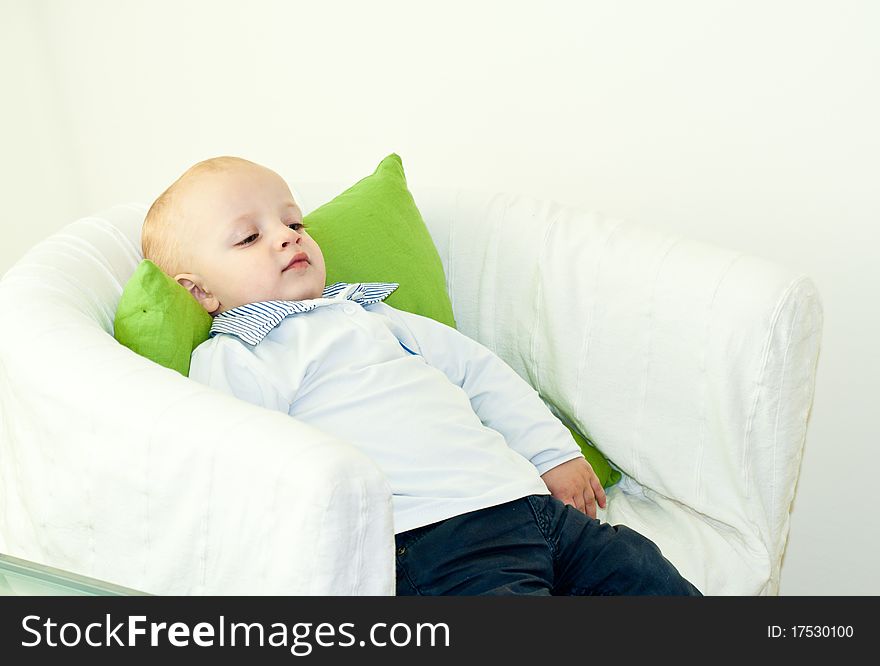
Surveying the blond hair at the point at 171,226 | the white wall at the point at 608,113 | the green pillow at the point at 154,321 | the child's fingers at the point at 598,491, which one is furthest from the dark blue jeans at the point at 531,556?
the white wall at the point at 608,113

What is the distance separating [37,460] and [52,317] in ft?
0.47

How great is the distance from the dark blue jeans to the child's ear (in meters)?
0.39

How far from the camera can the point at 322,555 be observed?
788 mm

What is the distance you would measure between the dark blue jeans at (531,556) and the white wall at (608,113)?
62 cm

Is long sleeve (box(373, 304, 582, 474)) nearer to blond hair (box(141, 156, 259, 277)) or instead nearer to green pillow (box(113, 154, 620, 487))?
green pillow (box(113, 154, 620, 487))

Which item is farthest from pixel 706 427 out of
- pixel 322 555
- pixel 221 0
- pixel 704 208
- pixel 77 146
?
pixel 77 146

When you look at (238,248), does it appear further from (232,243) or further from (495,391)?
(495,391)

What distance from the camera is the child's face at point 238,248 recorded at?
122 centimetres

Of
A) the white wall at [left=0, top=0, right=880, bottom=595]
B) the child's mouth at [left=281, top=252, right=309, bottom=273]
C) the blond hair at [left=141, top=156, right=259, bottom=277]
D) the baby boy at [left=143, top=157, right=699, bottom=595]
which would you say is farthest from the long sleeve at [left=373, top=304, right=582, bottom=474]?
the white wall at [left=0, top=0, right=880, bottom=595]

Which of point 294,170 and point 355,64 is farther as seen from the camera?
point 294,170

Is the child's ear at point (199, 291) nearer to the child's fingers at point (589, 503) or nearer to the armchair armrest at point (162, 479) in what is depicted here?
the armchair armrest at point (162, 479)

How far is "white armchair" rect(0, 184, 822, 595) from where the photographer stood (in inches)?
32.3

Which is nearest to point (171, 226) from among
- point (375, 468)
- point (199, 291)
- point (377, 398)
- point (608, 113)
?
point (199, 291)

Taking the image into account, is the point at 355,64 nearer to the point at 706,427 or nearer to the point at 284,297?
the point at 284,297
